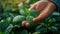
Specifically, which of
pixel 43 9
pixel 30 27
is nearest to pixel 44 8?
pixel 43 9

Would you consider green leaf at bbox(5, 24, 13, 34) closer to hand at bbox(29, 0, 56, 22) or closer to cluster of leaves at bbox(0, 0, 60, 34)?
cluster of leaves at bbox(0, 0, 60, 34)

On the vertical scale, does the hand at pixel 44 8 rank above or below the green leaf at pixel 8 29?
above

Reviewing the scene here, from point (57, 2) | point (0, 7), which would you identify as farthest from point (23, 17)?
point (0, 7)

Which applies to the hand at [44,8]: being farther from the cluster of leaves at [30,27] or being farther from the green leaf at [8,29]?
the green leaf at [8,29]

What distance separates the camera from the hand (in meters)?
1.08

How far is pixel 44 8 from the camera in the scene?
3.77 ft

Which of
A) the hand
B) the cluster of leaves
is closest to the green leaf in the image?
the cluster of leaves

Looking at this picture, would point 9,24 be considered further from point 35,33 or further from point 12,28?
point 35,33

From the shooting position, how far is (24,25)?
1091 mm

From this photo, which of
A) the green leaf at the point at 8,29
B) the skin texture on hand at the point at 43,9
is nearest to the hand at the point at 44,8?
the skin texture on hand at the point at 43,9

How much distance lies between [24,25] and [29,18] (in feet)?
0.17

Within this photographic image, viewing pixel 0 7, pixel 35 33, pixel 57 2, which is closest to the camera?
pixel 35 33

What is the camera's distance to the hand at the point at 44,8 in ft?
3.54

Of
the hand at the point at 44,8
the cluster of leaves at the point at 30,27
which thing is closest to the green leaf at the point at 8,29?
the cluster of leaves at the point at 30,27
